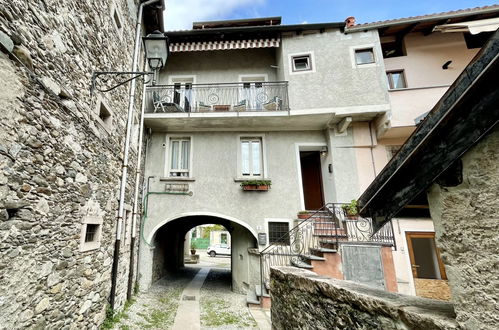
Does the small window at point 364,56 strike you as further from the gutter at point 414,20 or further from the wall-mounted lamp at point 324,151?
the wall-mounted lamp at point 324,151

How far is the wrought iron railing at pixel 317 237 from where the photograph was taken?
21.6 ft

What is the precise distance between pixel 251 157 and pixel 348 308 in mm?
6788

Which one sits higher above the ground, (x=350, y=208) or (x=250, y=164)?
(x=250, y=164)

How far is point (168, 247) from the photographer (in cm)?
1140

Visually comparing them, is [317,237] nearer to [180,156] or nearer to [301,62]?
[180,156]

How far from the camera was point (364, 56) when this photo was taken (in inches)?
334

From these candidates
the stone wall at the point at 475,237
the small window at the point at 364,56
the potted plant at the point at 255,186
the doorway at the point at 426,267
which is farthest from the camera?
the small window at the point at 364,56

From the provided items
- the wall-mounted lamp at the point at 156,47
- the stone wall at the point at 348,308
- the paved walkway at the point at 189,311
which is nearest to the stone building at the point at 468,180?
the stone wall at the point at 348,308

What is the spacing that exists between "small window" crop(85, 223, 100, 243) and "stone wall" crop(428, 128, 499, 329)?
211 inches

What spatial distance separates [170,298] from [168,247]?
4286 mm

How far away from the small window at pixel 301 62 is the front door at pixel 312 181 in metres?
3.35

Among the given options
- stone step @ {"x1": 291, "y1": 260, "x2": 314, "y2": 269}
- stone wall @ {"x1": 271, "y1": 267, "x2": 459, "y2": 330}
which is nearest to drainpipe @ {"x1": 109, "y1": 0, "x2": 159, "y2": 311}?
stone wall @ {"x1": 271, "y1": 267, "x2": 459, "y2": 330}

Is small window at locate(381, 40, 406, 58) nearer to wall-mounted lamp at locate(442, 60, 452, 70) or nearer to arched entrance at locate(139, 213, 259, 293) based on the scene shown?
wall-mounted lamp at locate(442, 60, 452, 70)

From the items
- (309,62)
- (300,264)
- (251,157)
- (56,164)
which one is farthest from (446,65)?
(56,164)
